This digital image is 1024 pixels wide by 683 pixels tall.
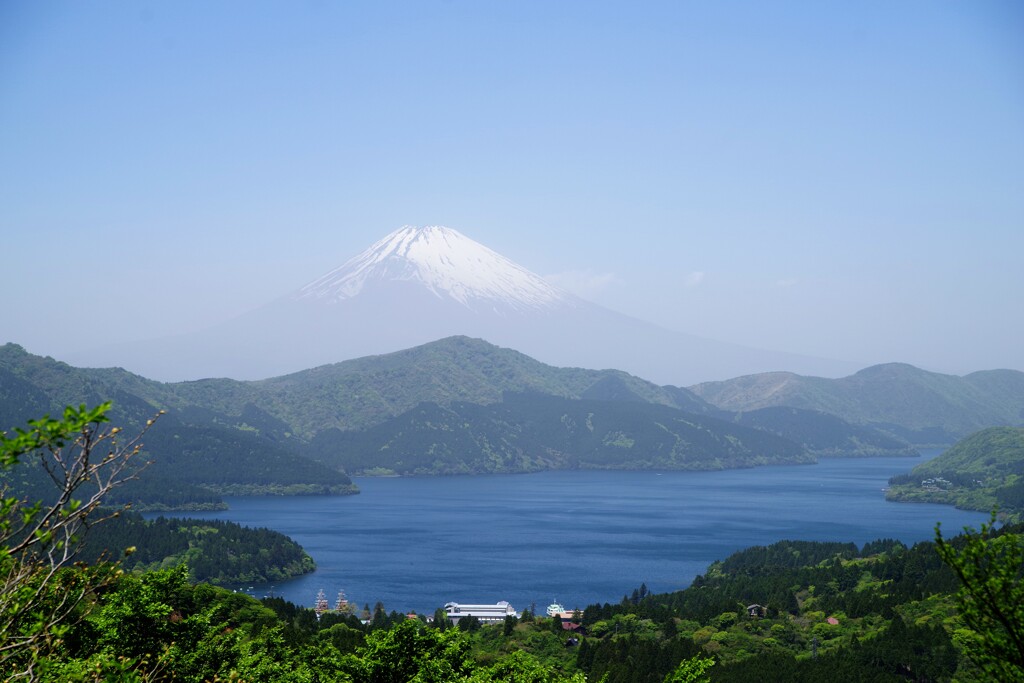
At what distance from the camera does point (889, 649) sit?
4794 cm

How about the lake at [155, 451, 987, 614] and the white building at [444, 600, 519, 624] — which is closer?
the white building at [444, 600, 519, 624]

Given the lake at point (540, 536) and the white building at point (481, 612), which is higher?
the white building at point (481, 612)

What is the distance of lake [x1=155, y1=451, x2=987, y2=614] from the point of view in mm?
96875

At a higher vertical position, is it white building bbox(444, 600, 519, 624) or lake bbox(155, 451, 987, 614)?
white building bbox(444, 600, 519, 624)

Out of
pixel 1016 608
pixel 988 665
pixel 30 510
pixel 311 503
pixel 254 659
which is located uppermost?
pixel 30 510

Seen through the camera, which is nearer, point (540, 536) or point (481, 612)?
point (481, 612)

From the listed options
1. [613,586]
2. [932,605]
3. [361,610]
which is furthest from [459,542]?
[932,605]

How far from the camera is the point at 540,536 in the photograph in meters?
137

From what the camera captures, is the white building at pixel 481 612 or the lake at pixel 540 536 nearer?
the white building at pixel 481 612

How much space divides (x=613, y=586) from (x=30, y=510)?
308 ft

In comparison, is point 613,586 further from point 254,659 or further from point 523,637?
point 254,659

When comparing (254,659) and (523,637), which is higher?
(254,659)

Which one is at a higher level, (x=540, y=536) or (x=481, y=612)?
(x=481, y=612)

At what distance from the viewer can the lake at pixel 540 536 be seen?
318 feet
